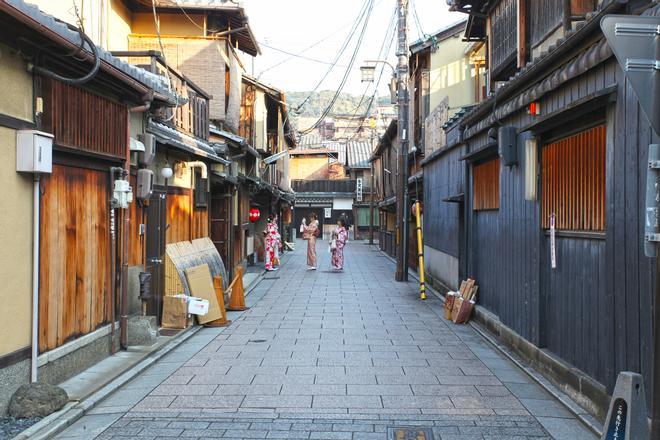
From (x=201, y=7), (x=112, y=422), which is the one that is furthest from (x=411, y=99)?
(x=112, y=422)

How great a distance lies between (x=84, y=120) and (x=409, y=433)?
5628mm

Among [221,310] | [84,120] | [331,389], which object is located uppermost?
[84,120]

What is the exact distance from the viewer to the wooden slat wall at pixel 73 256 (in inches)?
268

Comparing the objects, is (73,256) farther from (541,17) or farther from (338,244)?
(338,244)

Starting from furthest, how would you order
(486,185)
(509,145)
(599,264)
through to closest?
(486,185) → (509,145) → (599,264)

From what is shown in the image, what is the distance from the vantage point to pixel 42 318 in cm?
666

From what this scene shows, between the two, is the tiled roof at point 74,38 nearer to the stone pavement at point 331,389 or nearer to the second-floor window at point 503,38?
the stone pavement at point 331,389

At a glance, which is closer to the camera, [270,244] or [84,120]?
[84,120]

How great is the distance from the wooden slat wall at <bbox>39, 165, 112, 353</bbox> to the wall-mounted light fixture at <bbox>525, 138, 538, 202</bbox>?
6069 millimetres

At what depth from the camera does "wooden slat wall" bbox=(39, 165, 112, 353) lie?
22.3 ft

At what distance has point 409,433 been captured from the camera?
227 inches

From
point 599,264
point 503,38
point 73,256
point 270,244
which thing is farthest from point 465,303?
point 270,244

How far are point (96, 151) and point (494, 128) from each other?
21.4ft

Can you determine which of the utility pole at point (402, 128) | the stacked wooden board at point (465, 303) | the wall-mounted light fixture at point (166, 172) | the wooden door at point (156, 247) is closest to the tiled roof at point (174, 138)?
the wall-mounted light fixture at point (166, 172)
